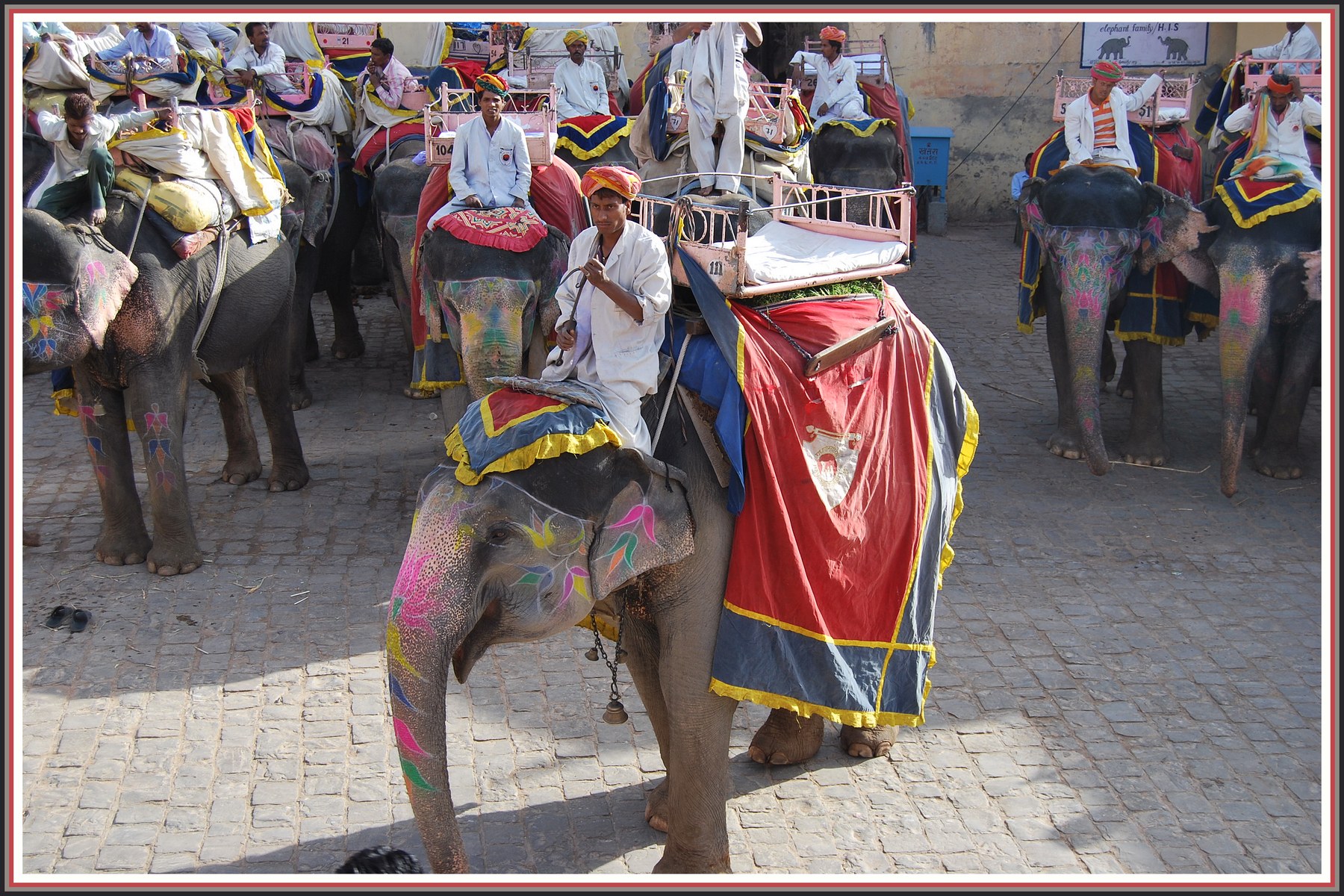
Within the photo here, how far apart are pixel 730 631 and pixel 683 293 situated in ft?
3.72

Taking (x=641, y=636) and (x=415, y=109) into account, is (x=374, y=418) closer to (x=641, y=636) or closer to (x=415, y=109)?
(x=415, y=109)

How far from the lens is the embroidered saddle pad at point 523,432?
11.9 ft

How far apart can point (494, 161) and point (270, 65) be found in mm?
3917

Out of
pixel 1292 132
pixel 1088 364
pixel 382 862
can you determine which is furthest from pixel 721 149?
pixel 382 862

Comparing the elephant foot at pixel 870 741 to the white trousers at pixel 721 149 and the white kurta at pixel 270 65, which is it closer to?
the white trousers at pixel 721 149

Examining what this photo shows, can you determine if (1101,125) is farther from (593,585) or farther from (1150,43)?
(1150,43)

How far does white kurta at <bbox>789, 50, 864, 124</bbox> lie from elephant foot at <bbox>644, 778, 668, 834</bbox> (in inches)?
334

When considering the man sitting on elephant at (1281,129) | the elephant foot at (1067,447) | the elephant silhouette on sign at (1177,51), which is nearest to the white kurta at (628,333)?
the elephant foot at (1067,447)

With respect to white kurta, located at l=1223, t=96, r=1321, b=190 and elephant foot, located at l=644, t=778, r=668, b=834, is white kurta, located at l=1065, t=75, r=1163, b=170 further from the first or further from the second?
elephant foot, located at l=644, t=778, r=668, b=834

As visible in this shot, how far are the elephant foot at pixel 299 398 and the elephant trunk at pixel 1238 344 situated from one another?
6.34 metres

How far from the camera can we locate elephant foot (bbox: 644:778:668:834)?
4.80m

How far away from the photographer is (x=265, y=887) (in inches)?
147

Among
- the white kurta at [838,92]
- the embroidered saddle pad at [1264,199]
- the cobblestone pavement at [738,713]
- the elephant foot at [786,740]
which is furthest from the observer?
the white kurta at [838,92]

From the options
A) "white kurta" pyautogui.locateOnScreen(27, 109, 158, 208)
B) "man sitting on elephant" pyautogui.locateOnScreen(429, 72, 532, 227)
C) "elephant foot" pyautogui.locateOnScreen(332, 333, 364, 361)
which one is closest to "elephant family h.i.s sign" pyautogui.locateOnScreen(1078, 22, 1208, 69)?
"elephant foot" pyautogui.locateOnScreen(332, 333, 364, 361)
